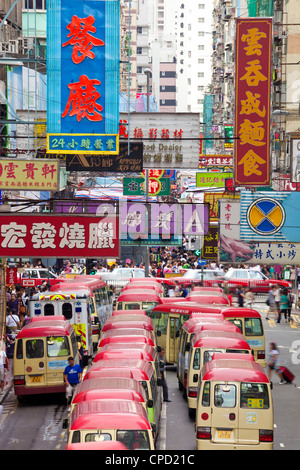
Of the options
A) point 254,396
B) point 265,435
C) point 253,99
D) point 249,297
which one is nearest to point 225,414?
point 254,396

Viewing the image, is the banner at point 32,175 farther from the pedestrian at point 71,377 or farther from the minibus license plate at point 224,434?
the minibus license plate at point 224,434

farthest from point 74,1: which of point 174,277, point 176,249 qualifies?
point 176,249

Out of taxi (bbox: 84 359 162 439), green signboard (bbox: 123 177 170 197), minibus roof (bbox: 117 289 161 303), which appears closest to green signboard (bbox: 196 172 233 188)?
green signboard (bbox: 123 177 170 197)

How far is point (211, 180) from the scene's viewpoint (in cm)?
4188

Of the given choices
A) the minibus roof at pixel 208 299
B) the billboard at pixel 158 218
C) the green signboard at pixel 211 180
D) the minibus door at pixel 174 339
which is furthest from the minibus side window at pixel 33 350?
the green signboard at pixel 211 180

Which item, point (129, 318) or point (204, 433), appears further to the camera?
point (129, 318)

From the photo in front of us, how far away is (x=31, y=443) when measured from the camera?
18.8 metres

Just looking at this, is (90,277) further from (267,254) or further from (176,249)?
(176,249)

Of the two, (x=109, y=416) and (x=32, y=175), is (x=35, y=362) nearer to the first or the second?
(x=32, y=175)

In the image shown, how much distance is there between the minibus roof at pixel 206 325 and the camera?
74.1ft

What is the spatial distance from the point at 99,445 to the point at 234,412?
5306mm

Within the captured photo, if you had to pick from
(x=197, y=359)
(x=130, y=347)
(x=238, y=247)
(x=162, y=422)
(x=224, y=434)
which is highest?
(x=238, y=247)

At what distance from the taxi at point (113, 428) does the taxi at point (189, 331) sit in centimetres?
891

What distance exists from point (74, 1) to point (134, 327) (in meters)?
8.70
